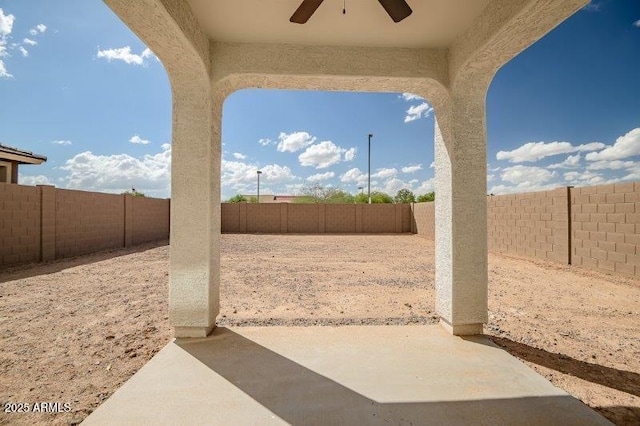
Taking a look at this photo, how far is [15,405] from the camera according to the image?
196 centimetres

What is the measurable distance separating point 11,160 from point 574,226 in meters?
16.1

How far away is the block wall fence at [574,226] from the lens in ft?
17.2

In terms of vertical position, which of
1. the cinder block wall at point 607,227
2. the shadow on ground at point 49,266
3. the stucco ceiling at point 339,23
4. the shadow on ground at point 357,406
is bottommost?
the shadow on ground at point 357,406

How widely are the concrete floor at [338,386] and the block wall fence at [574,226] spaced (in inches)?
184

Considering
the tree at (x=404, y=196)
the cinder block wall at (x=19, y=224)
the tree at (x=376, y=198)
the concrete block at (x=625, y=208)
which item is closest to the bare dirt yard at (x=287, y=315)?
the cinder block wall at (x=19, y=224)

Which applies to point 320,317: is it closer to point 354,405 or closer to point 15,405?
point 354,405

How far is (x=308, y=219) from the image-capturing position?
16.5m

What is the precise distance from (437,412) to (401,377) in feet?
1.21

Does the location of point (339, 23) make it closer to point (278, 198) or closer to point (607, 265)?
point (607, 265)

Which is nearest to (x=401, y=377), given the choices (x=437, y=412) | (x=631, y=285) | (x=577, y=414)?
(x=437, y=412)

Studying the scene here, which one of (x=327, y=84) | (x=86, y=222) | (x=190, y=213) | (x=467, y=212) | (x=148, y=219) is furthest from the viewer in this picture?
(x=148, y=219)

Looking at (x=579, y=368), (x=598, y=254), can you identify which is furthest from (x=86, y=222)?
(x=598, y=254)

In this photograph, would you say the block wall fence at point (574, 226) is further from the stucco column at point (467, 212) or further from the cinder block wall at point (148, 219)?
the cinder block wall at point (148, 219)

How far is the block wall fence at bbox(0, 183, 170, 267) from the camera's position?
6139mm
